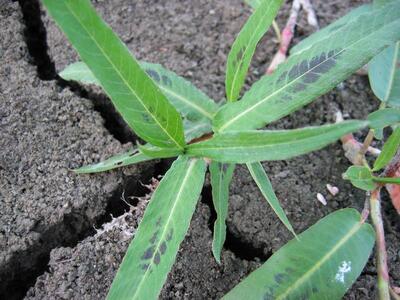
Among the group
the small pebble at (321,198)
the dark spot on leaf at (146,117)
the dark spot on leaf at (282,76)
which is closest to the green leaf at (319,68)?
the dark spot on leaf at (282,76)

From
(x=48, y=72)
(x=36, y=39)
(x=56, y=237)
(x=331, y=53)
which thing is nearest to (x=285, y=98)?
(x=331, y=53)

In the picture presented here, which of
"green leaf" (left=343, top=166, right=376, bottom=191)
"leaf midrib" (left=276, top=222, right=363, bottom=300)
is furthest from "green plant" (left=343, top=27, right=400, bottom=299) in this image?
"leaf midrib" (left=276, top=222, right=363, bottom=300)

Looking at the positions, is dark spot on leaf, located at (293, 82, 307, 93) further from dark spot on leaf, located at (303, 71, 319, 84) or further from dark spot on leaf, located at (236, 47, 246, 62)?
dark spot on leaf, located at (236, 47, 246, 62)

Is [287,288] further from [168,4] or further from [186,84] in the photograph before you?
[168,4]

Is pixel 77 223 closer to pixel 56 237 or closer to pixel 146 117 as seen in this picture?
pixel 56 237

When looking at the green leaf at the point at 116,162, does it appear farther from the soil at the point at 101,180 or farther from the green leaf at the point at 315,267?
the green leaf at the point at 315,267
